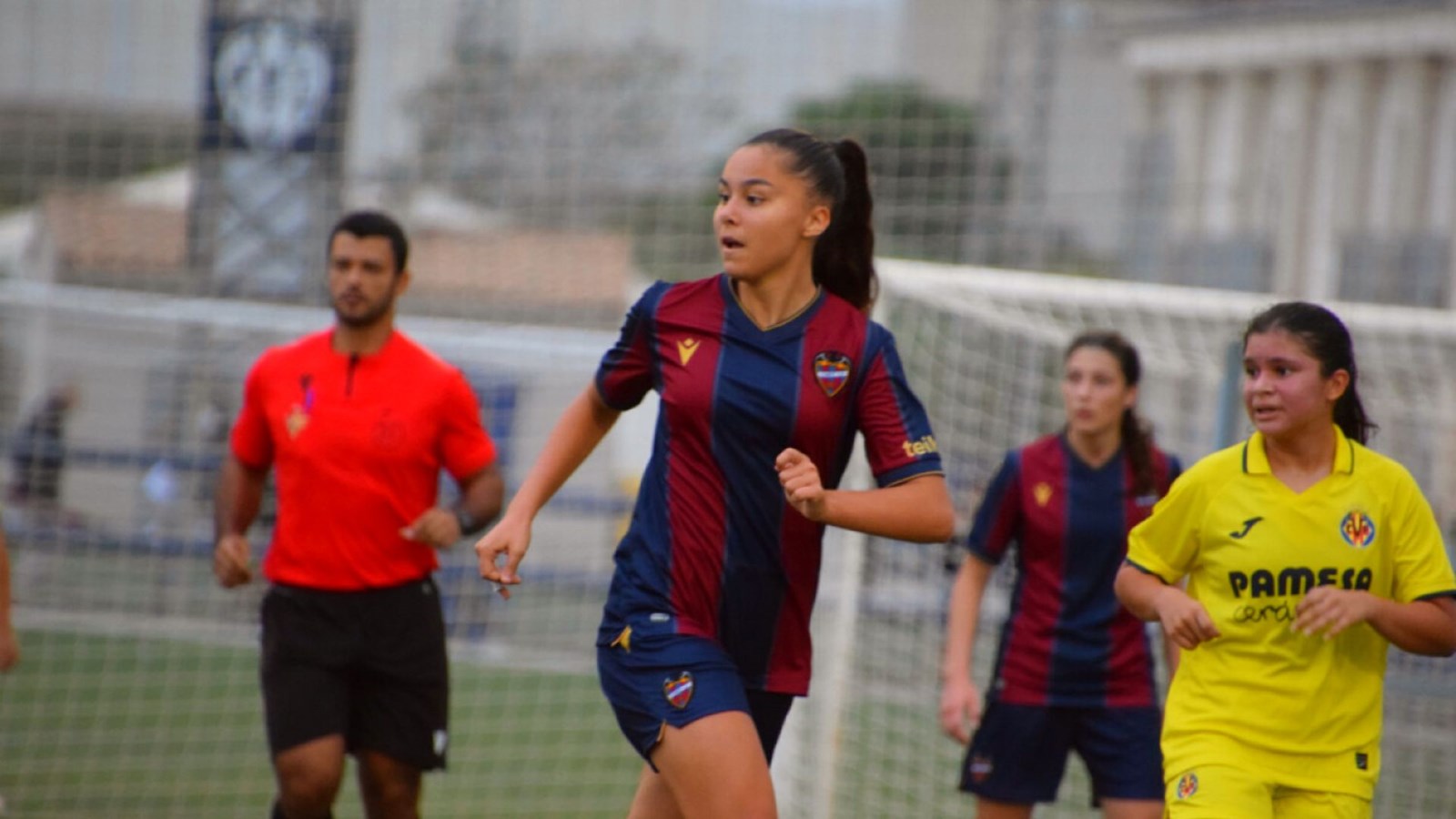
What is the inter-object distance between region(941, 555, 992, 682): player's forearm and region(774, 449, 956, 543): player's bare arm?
1.41 metres

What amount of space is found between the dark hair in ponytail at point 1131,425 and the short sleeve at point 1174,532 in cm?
132

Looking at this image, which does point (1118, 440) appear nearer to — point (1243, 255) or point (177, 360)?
point (177, 360)

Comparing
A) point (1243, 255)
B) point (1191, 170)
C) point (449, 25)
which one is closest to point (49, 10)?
point (449, 25)

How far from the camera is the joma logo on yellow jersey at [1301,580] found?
3768 mm

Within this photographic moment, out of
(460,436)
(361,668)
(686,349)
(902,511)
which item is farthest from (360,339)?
(902,511)

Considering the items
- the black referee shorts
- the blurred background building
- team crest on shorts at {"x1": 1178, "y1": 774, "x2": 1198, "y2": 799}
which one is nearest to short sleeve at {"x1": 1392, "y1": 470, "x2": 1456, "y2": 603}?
team crest on shorts at {"x1": 1178, "y1": 774, "x2": 1198, "y2": 799}

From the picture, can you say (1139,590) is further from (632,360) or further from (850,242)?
(632,360)

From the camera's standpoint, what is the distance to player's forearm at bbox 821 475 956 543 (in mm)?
3508

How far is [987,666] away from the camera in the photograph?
9242 mm

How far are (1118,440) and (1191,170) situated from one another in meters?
28.2

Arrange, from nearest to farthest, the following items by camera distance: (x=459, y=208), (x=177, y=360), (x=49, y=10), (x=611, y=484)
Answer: (x=177, y=360), (x=611, y=484), (x=49, y=10), (x=459, y=208)

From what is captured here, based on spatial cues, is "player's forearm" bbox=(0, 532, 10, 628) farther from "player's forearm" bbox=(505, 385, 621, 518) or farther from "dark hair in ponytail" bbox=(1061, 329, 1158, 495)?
"dark hair in ponytail" bbox=(1061, 329, 1158, 495)

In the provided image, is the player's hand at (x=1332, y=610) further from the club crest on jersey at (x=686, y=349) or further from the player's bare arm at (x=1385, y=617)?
the club crest on jersey at (x=686, y=349)

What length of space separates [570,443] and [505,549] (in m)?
0.40
